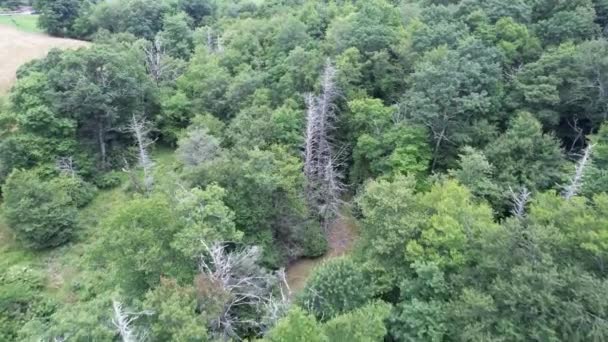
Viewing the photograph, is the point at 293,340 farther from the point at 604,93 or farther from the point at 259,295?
the point at 604,93

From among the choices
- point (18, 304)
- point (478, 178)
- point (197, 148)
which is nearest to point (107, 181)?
point (197, 148)

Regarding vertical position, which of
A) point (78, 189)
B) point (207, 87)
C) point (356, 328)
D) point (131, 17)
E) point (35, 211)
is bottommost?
point (78, 189)

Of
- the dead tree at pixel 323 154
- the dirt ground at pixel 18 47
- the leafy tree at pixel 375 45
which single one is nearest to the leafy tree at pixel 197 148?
the dead tree at pixel 323 154

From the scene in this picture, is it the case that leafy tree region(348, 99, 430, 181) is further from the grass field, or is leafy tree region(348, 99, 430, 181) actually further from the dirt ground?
the grass field

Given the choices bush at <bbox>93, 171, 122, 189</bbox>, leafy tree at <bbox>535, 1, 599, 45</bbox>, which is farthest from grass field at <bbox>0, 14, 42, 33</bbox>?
leafy tree at <bbox>535, 1, 599, 45</bbox>

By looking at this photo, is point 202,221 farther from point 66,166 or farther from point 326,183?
point 66,166

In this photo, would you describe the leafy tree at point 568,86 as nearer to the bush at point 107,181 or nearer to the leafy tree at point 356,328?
the leafy tree at point 356,328

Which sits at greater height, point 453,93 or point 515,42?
point 515,42

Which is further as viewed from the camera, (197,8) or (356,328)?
(197,8)
